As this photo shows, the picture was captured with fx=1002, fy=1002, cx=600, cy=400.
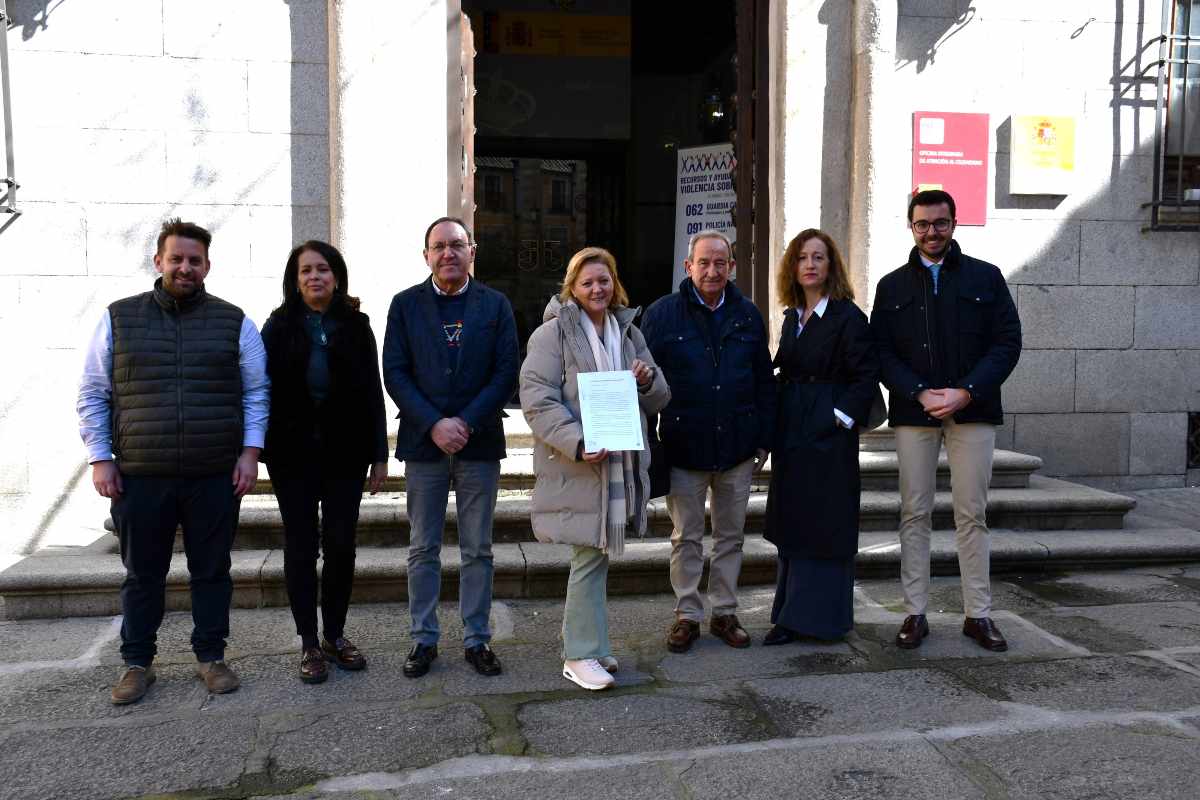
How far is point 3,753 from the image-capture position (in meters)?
3.38

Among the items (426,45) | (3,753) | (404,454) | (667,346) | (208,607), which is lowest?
(3,753)

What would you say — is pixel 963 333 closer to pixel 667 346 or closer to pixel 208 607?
pixel 667 346

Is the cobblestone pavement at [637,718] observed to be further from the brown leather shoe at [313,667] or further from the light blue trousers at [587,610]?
the light blue trousers at [587,610]

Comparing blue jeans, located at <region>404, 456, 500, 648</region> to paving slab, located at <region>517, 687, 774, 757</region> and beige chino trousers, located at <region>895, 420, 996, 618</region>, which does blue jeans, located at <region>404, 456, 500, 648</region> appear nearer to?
paving slab, located at <region>517, 687, 774, 757</region>

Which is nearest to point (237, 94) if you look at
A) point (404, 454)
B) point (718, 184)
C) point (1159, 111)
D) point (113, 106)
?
point (113, 106)

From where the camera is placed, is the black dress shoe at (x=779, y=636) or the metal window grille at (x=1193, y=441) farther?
the metal window grille at (x=1193, y=441)

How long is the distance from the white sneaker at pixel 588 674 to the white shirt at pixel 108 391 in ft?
5.06

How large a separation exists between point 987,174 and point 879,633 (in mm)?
3915

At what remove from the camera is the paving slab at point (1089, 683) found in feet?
12.5

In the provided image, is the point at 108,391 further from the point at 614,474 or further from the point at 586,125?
the point at 586,125

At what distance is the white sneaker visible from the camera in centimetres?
396

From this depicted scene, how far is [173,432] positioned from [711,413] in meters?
2.17

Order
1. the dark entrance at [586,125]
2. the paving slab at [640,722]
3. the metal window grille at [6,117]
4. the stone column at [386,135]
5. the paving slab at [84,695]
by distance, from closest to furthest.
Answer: the paving slab at [640,722], the paving slab at [84,695], the metal window grille at [6,117], the stone column at [386,135], the dark entrance at [586,125]

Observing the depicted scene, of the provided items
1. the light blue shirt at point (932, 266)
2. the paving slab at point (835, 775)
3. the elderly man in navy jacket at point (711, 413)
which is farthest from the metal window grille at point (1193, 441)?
the paving slab at point (835, 775)
